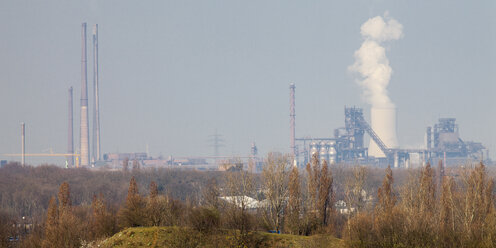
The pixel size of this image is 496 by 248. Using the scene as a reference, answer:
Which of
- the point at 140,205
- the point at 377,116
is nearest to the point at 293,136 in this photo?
the point at 377,116

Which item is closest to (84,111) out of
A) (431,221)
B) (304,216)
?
(304,216)

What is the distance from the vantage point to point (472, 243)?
3167 centimetres

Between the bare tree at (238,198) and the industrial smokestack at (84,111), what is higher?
the industrial smokestack at (84,111)

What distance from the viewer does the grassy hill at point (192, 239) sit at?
102ft

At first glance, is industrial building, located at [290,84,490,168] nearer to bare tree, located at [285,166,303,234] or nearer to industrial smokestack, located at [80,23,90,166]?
industrial smokestack, located at [80,23,90,166]

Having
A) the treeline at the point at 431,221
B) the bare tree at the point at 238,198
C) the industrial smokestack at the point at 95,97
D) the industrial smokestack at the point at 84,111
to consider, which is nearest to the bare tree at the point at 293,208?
the bare tree at the point at 238,198

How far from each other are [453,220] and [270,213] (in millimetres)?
13310

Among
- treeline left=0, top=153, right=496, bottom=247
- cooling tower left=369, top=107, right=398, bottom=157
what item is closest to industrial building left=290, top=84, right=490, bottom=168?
cooling tower left=369, top=107, right=398, bottom=157

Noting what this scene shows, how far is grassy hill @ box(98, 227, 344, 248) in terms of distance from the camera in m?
31.1

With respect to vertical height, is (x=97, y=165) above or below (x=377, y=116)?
below

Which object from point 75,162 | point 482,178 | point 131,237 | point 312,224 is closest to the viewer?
point 131,237

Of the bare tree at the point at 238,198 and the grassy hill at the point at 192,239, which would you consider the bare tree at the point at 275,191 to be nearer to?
the bare tree at the point at 238,198

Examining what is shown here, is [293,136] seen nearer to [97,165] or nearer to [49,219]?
[97,165]

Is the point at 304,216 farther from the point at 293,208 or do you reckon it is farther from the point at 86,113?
the point at 86,113
